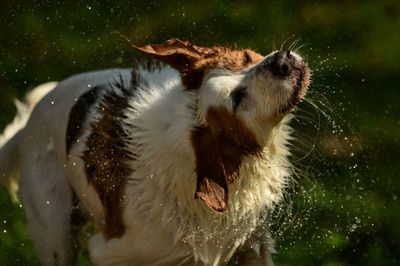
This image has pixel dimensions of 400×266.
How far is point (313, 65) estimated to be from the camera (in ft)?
24.4

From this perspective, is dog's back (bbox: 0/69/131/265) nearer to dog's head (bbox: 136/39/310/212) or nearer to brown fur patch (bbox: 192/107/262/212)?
dog's head (bbox: 136/39/310/212)

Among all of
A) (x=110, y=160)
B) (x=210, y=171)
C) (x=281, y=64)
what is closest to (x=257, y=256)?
(x=210, y=171)

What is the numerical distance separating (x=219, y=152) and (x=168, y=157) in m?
0.33

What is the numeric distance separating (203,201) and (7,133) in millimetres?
1851

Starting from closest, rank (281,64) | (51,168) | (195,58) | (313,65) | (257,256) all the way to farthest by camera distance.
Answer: (281,64), (195,58), (257,256), (51,168), (313,65)

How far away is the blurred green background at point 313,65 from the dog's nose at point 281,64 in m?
1.51

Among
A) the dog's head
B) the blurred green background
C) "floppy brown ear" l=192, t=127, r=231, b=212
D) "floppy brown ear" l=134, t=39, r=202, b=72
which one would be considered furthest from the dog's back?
"floppy brown ear" l=192, t=127, r=231, b=212

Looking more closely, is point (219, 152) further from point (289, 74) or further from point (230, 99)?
point (289, 74)

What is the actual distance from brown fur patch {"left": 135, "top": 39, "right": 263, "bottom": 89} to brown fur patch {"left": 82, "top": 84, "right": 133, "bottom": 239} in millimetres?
505

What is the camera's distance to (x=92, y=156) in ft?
19.4

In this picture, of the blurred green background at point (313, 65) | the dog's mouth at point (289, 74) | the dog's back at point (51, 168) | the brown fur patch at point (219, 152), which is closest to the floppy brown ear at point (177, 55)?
the brown fur patch at point (219, 152)

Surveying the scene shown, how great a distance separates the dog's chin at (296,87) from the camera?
16.8 feet

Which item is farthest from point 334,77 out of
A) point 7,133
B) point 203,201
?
point 203,201

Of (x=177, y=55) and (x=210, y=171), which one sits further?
(x=177, y=55)
